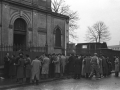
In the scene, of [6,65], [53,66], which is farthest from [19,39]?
[6,65]

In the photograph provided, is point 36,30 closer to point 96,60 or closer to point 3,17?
point 3,17

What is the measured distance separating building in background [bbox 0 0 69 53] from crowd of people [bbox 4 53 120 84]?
9.58 feet

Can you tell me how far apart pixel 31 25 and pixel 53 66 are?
8.62 metres

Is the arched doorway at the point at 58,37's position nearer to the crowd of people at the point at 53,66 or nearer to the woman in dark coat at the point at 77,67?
the crowd of people at the point at 53,66

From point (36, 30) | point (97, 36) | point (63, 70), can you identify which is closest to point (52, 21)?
point (36, 30)

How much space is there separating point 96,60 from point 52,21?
11446 mm

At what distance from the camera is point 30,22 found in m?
23.6

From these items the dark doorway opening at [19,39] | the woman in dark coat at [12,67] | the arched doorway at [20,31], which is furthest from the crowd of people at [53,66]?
the dark doorway opening at [19,39]

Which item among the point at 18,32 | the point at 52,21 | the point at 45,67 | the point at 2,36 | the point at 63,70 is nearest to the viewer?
the point at 45,67

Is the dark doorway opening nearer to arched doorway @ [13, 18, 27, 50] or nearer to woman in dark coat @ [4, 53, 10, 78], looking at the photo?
arched doorway @ [13, 18, 27, 50]

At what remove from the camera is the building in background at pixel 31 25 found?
68.2ft

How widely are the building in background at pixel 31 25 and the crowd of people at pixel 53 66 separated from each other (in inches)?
115

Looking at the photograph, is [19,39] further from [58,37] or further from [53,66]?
[53,66]

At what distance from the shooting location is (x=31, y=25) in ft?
78.0
